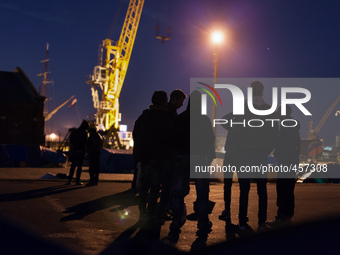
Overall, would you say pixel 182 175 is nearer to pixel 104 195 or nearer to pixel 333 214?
pixel 333 214

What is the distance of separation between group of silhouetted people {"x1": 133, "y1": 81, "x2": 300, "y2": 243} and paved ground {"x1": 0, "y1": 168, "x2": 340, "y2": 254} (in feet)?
0.88

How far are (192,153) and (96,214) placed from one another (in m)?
2.26

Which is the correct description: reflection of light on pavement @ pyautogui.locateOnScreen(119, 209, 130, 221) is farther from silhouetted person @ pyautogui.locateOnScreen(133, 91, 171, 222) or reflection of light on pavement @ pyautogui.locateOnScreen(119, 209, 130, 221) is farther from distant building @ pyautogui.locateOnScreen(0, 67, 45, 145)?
distant building @ pyautogui.locateOnScreen(0, 67, 45, 145)

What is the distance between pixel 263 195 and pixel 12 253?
3.44 metres

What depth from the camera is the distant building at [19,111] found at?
48781 millimetres

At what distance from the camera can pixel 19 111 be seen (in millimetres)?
49375

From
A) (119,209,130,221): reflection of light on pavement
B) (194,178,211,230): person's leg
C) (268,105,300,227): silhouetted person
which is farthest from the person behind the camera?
(119,209,130,221): reflection of light on pavement

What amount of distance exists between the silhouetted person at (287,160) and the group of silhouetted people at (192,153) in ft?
0.06

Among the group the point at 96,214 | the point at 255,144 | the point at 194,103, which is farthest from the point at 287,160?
the point at 96,214

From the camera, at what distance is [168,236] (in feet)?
18.3

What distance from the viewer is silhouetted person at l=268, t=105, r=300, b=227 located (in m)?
6.73

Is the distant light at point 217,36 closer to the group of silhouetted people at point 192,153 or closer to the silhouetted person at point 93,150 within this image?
the silhouetted person at point 93,150

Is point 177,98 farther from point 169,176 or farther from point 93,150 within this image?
point 93,150

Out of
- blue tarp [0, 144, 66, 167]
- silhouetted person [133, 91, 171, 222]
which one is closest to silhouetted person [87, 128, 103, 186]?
silhouetted person [133, 91, 171, 222]
